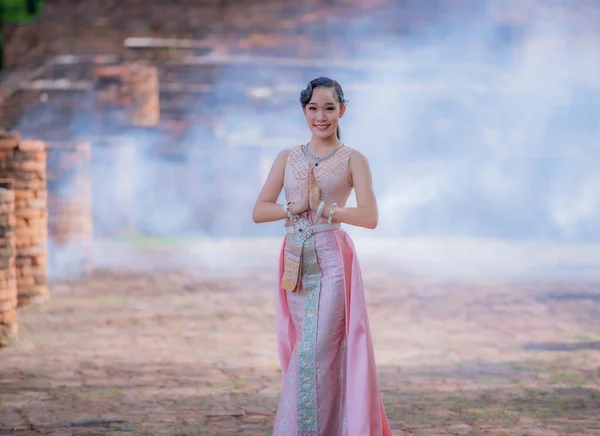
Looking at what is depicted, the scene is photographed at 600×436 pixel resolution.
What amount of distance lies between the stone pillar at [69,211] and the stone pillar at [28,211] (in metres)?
2.41

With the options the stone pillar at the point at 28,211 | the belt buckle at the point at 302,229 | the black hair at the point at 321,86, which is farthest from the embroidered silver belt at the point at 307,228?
the stone pillar at the point at 28,211

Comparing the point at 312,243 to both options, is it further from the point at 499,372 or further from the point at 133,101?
the point at 133,101

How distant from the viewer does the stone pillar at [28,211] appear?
11680 millimetres

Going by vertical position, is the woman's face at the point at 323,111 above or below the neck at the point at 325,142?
above

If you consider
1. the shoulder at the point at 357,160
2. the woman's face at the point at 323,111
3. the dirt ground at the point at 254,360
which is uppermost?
the woman's face at the point at 323,111

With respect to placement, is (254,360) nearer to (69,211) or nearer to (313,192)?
(313,192)

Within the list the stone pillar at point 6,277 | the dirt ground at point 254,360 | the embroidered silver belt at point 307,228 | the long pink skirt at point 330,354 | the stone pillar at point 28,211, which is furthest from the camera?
the stone pillar at point 28,211

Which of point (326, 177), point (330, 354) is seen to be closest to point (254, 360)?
point (330, 354)

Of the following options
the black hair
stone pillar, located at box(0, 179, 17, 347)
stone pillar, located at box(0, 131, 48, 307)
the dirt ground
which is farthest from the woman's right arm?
stone pillar, located at box(0, 131, 48, 307)

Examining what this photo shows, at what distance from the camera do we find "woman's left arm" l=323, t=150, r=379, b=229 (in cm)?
448

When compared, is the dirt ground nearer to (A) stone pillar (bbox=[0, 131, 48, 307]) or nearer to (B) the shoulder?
(A) stone pillar (bbox=[0, 131, 48, 307])

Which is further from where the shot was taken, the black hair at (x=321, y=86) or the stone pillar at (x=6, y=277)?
the stone pillar at (x=6, y=277)

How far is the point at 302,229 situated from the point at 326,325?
1.45 ft

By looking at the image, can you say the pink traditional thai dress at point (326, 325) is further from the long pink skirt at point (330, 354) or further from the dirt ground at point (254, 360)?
the dirt ground at point (254, 360)
